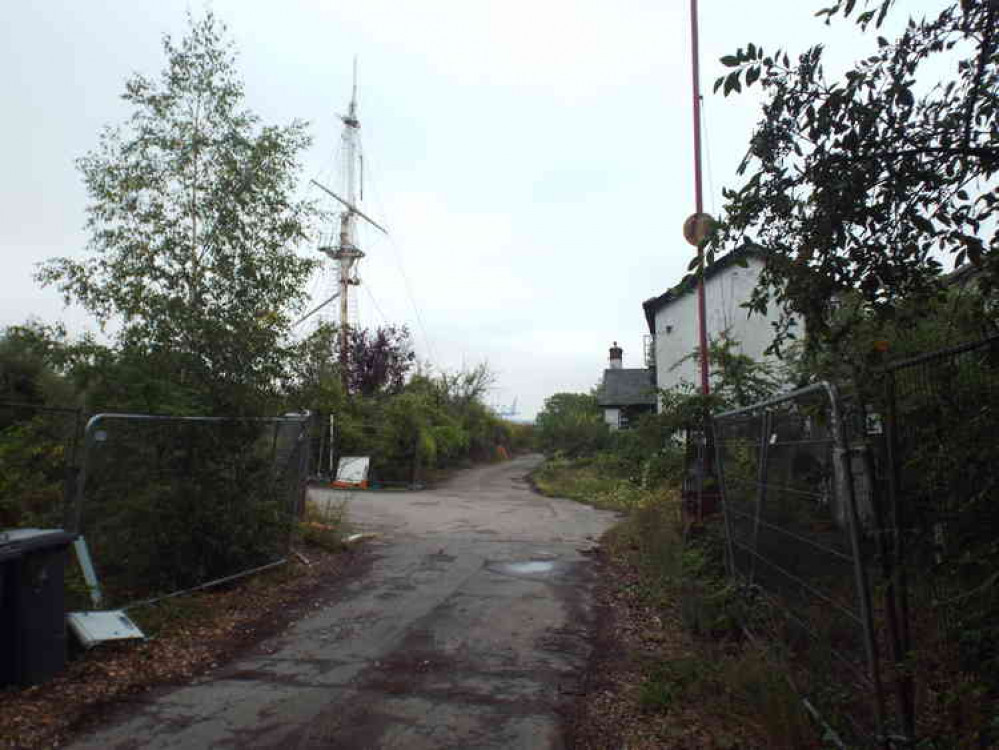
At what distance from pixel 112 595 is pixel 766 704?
5.42 m

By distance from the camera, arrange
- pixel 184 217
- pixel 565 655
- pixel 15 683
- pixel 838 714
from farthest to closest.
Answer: pixel 184 217
pixel 565 655
pixel 15 683
pixel 838 714

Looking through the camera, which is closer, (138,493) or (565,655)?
(565,655)

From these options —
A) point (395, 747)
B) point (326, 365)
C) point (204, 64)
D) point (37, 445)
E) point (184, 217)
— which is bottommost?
point (395, 747)

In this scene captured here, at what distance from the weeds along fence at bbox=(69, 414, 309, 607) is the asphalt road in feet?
3.91

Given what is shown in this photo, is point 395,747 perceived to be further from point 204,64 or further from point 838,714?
point 204,64

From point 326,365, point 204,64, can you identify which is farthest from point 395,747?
point 204,64

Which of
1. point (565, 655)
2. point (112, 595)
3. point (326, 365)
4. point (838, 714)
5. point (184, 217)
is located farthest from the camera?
point (326, 365)

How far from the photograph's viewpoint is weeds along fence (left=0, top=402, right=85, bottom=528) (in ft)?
19.6

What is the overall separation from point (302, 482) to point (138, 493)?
129 inches

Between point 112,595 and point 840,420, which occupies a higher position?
point 840,420

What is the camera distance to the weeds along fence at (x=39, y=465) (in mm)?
5980

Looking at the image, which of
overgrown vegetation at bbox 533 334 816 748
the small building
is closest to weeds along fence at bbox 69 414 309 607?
overgrown vegetation at bbox 533 334 816 748

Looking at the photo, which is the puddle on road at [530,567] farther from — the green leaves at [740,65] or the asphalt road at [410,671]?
the green leaves at [740,65]

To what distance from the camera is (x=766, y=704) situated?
13.4 ft
